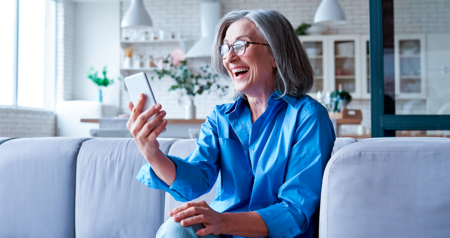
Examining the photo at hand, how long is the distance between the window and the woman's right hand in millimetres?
5628

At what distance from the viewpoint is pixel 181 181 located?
1187 mm

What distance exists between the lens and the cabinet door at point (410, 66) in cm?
203

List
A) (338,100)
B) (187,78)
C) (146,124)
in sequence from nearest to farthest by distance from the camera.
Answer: (146,124)
(338,100)
(187,78)

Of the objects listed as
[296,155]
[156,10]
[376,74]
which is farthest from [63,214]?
[156,10]

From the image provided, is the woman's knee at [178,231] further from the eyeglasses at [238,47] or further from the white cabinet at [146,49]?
the white cabinet at [146,49]

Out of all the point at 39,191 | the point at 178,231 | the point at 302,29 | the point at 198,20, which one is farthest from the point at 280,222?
the point at 198,20

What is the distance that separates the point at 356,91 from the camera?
6.78 m

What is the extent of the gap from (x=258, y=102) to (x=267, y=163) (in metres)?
0.24

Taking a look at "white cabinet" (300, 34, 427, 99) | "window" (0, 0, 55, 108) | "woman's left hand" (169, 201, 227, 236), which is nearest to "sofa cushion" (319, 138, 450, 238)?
"woman's left hand" (169, 201, 227, 236)

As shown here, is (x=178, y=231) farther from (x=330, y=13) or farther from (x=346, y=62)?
(x=346, y=62)

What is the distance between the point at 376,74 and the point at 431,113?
33cm

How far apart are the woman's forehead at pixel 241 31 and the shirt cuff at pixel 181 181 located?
1.32ft

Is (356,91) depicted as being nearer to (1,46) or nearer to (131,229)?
(1,46)

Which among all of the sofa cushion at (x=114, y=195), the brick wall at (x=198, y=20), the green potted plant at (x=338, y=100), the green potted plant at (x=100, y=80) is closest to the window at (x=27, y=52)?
the green potted plant at (x=100, y=80)
